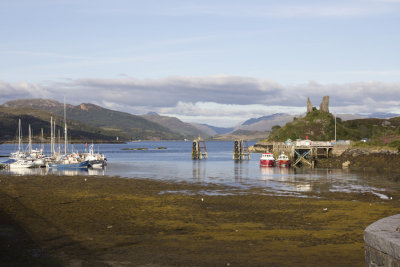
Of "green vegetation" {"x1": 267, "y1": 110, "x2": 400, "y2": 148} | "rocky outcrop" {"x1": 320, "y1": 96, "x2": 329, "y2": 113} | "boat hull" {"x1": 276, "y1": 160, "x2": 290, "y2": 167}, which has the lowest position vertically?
"boat hull" {"x1": 276, "y1": 160, "x2": 290, "y2": 167}

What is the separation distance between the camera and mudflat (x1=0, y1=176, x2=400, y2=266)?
19109 mm

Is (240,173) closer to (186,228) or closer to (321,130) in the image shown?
(186,228)

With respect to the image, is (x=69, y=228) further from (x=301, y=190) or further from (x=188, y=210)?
(x=301, y=190)

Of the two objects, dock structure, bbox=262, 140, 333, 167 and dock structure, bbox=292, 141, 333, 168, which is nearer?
dock structure, bbox=292, 141, 333, 168

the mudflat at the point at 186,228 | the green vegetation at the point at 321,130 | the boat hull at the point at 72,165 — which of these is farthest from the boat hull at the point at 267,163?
the green vegetation at the point at 321,130

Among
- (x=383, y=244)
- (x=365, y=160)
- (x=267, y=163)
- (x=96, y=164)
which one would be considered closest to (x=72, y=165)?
(x=96, y=164)

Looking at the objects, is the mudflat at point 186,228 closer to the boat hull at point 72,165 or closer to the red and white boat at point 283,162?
the boat hull at point 72,165

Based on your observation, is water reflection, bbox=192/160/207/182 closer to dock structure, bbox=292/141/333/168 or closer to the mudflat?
dock structure, bbox=292/141/333/168

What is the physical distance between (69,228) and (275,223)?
1237 centimetres

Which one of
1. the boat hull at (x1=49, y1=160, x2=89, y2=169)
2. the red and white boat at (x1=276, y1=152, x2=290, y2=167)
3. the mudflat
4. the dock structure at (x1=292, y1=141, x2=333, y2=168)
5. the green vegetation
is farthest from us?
the green vegetation

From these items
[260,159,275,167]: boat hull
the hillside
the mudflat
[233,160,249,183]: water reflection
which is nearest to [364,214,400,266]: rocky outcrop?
the mudflat

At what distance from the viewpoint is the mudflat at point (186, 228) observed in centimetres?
1911

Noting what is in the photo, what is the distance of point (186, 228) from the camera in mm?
25562

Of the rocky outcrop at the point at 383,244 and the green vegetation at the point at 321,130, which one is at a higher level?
the green vegetation at the point at 321,130
